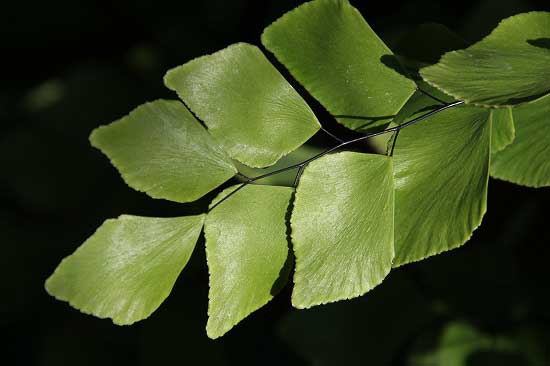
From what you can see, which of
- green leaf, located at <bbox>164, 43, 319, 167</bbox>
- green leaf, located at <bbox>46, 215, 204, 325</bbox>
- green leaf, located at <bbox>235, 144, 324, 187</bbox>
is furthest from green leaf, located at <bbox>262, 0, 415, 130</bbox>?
green leaf, located at <bbox>235, 144, 324, 187</bbox>

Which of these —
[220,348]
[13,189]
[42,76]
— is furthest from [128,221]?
[42,76]

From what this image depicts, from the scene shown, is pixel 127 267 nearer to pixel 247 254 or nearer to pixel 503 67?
pixel 247 254

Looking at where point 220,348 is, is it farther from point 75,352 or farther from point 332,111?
point 332,111

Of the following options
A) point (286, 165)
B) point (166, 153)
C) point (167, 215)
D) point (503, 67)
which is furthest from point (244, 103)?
point (167, 215)

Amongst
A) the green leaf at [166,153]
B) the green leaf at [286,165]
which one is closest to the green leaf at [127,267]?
the green leaf at [166,153]

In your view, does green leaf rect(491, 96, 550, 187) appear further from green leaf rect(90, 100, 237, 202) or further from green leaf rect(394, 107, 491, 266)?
green leaf rect(90, 100, 237, 202)
